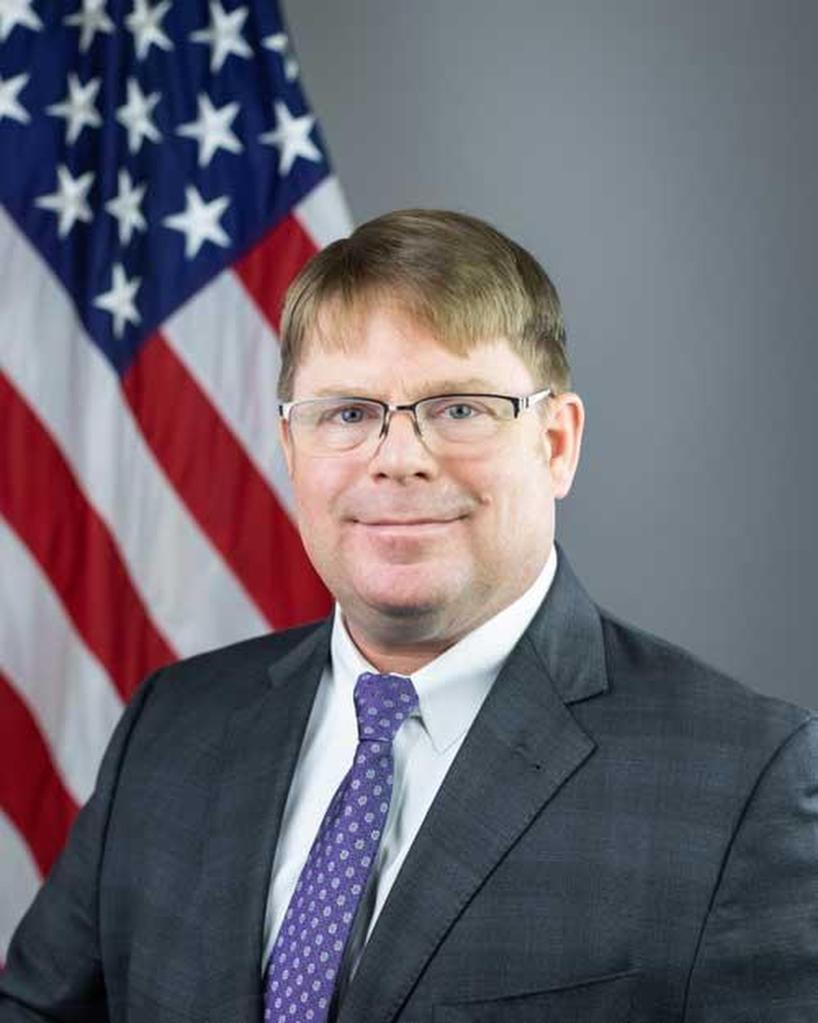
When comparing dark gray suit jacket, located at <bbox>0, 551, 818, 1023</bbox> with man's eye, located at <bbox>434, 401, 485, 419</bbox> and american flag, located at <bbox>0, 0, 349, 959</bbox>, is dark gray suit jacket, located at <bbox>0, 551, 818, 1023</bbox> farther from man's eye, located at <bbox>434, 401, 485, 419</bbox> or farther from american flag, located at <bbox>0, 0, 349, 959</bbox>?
american flag, located at <bbox>0, 0, 349, 959</bbox>

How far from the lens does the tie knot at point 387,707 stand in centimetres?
199

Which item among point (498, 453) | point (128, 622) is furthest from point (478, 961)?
point (128, 622)

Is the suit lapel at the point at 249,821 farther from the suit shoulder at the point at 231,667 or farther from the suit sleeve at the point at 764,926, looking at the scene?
the suit sleeve at the point at 764,926

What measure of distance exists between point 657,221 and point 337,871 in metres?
1.77

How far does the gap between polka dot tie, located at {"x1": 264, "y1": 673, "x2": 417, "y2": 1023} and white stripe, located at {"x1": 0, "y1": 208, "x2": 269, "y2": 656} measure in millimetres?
1223

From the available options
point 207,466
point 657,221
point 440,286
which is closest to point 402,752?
point 440,286

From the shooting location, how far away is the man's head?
74.6 inches

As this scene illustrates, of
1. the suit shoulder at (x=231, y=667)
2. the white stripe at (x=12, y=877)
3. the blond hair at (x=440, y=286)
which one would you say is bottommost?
the white stripe at (x=12, y=877)

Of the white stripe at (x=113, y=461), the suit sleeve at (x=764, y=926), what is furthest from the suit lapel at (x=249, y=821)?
the white stripe at (x=113, y=461)

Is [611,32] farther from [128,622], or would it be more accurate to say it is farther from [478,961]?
[478,961]

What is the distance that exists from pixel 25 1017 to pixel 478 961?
679 millimetres

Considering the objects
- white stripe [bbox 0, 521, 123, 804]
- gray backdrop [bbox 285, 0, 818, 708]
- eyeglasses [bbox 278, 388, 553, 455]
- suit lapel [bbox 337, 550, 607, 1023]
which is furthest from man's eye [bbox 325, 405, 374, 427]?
gray backdrop [bbox 285, 0, 818, 708]

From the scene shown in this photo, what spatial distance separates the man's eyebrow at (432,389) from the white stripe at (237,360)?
49.9 inches

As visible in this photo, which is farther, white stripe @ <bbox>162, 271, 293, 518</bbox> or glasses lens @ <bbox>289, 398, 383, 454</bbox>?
white stripe @ <bbox>162, 271, 293, 518</bbox>
